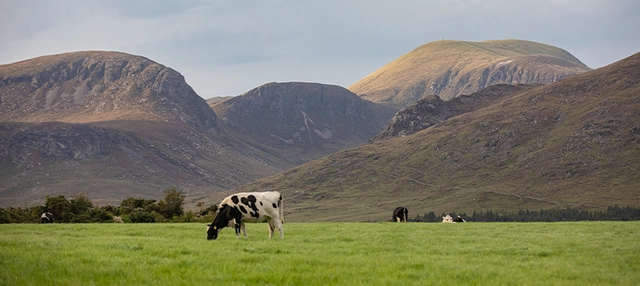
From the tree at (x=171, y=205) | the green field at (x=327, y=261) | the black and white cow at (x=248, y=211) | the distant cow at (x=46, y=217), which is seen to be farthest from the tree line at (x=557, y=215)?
the green field at (x=327, y=261)

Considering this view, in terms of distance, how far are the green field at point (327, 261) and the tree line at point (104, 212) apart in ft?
88.9

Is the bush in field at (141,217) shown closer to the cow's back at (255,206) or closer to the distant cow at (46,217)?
the distant cow at (46,217)

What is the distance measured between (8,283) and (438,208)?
186727 millimetres

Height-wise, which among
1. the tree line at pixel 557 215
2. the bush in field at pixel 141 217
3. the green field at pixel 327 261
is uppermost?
the bush in field at pixel 141 217

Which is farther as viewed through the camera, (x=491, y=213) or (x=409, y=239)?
(x=491, y=213)

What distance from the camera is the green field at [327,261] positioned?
15.3m

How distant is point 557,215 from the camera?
511 feet

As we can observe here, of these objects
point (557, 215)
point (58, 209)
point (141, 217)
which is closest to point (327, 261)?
point (141, 217)

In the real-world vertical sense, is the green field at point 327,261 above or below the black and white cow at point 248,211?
below

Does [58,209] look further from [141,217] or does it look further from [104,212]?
[141,217]

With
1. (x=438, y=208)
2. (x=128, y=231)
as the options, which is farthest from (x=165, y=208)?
(x=438, y=208)

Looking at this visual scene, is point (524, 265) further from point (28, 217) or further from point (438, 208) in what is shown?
point (438, 208)

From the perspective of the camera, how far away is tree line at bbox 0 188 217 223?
4962cm

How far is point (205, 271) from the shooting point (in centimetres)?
1609
